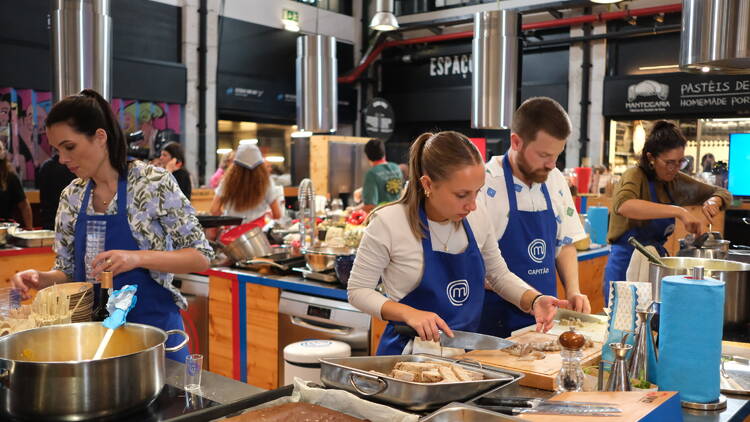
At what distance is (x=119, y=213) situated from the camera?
227cm

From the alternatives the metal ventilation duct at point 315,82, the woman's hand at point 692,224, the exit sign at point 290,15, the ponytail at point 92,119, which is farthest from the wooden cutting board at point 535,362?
the exit sign at point 290,15

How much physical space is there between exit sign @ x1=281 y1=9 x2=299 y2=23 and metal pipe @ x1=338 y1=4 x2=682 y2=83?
173cm

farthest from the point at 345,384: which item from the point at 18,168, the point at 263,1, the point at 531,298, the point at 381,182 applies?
the point at 263,1

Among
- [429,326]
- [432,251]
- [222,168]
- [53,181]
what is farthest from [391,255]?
[222,168]

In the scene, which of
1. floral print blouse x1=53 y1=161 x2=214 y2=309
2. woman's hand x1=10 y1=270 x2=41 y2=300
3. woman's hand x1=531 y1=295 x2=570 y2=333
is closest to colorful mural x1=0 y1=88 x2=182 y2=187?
floral print blouse x1=53 y1=161 x2=214 y2=309

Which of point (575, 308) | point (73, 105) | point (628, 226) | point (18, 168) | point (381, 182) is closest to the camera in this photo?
point (73, 105)

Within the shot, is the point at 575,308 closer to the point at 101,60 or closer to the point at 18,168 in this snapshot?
the point at 101,60

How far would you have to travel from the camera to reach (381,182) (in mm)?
6551

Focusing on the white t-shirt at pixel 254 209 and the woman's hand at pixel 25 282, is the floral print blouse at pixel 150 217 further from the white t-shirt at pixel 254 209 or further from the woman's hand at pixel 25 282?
the white t-shirt at pixel 254 209

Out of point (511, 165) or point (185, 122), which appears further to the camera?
point (185, 122)

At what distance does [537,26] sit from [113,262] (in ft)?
38.3

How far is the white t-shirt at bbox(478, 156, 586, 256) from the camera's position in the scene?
2.67 m

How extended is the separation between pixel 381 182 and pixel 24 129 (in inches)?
230

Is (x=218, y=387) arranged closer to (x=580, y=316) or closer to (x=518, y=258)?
(x=580, y=316)
